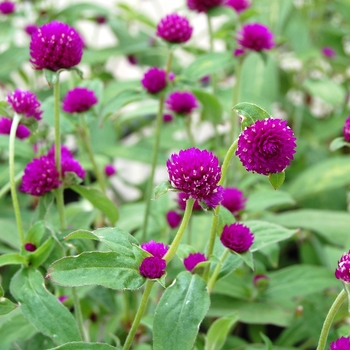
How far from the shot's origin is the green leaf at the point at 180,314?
0.48 metres

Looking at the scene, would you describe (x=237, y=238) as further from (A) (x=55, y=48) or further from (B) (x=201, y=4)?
(B) (x=201, y=4)

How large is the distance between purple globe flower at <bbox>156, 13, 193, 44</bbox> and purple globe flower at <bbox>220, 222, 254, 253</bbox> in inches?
13.5

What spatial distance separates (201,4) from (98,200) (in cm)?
45

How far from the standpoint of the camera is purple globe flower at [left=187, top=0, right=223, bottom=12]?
99cm

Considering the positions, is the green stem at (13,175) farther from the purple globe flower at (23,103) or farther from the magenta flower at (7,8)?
the magenta flower at (7,8)

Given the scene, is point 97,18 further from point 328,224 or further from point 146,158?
point 328,224

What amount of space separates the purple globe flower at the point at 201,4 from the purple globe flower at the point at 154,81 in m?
0.22

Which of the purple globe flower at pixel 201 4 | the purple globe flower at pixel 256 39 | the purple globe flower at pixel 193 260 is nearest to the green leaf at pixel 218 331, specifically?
the purple globe flower at pixel 193 260

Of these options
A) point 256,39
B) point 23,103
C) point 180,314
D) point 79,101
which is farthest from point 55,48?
point 256,39

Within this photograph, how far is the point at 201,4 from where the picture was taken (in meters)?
0.99

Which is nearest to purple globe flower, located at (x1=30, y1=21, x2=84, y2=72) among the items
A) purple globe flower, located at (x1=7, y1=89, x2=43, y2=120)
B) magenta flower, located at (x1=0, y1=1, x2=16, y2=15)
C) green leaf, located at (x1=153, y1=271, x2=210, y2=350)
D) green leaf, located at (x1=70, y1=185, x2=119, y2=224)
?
purple globe flower, located at (x1=7, y1=89, x2=43, y2=120)

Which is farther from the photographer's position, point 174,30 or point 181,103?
point 181,103

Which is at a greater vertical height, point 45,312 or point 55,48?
point 55,48

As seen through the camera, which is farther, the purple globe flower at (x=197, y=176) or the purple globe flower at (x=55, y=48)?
the purple globe flower at (x=55, y=48)
